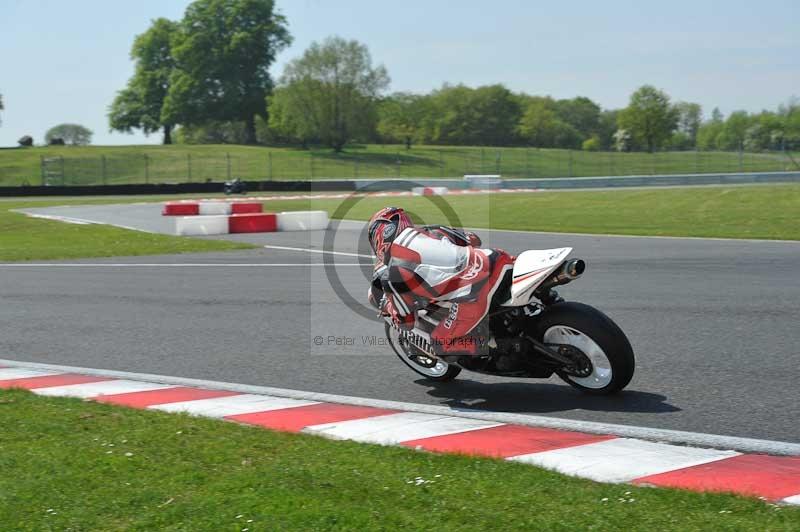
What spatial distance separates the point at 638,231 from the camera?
2275 cm

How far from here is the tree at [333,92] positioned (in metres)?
85.5

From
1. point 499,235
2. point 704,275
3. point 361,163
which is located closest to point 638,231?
point 499,235

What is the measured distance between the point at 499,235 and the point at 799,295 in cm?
1217

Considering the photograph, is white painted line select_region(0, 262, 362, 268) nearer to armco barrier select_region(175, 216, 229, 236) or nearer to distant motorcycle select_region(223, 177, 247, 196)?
armco barrier select_region(175, 216, 229, 236)

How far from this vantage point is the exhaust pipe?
6.02 m

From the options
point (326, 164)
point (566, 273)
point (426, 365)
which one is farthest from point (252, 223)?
point (326, 164)

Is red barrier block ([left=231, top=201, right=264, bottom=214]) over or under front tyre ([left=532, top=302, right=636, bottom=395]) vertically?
under

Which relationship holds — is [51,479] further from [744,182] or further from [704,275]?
[744,182]

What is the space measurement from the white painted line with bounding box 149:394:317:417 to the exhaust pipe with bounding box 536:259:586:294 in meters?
1.89

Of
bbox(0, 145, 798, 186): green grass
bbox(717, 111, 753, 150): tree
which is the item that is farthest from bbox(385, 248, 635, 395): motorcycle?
bbox(717, 111, 753, 150): tree

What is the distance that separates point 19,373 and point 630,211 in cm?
2351

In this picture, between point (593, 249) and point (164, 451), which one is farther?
point (593, 249)

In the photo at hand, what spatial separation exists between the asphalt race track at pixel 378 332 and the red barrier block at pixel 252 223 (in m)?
7.82

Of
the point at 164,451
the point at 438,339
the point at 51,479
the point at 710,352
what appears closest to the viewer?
the point at 51,479
